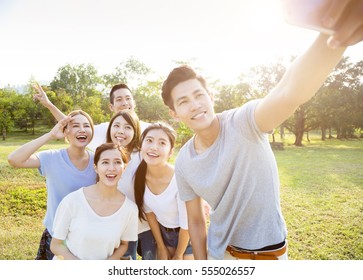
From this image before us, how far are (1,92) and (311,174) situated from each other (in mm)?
6249

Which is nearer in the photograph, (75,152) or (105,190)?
(105,190)

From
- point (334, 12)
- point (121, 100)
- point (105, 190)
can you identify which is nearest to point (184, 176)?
point (105, 190)

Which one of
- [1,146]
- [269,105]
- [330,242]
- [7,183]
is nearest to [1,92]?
[1,146]

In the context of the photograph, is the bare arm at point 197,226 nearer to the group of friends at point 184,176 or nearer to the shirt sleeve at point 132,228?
the group of friends at point 184,176

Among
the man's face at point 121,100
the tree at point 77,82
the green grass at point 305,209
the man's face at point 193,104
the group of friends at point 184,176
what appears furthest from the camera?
the tree at point 77,82

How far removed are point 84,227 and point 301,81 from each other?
4.20 ft

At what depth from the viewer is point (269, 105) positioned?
A: 106cm

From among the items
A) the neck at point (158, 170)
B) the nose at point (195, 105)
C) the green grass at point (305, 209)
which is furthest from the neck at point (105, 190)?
the green grass at point (305, 209)

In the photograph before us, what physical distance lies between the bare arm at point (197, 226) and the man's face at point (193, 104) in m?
0.42

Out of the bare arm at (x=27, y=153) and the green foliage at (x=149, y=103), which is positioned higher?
the green foliage at (x=149, y=103)

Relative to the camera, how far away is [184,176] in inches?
59.9

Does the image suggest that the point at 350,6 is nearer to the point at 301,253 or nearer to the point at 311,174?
the point at 301,253

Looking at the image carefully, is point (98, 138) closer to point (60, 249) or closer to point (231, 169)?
point (60, 249)

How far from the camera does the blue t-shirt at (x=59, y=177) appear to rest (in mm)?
1923
